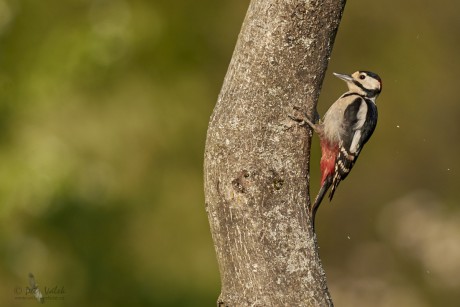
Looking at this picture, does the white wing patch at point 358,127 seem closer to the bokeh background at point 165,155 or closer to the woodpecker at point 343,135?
the woodpecker at point 343,135

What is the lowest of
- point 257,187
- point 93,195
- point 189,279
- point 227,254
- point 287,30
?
point 189,279

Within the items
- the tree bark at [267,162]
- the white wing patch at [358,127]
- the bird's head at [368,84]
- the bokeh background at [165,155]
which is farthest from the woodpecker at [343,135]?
the bokeh background at [165,155]

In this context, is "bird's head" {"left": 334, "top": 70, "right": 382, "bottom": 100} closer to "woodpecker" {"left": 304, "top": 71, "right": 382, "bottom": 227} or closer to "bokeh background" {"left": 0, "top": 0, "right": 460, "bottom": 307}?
"woodpecker" {"left": 304, "top": 71, "right": 382, "bottom": 227}

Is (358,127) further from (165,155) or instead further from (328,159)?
(165,155)

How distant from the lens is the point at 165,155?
855cm

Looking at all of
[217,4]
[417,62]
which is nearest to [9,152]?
[217,4]

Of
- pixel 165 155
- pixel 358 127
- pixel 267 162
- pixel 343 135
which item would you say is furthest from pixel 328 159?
pixel 165 155

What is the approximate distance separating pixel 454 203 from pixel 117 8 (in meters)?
4.21

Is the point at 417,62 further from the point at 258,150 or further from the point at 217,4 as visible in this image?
the point at 258,150

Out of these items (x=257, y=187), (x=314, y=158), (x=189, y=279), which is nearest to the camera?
(x=257, y=187)

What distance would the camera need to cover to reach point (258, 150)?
3842mm

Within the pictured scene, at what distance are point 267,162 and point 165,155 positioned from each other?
15.6 feet

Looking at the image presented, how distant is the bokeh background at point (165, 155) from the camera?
786 cm

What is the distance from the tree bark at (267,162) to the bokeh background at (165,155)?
3.94m
